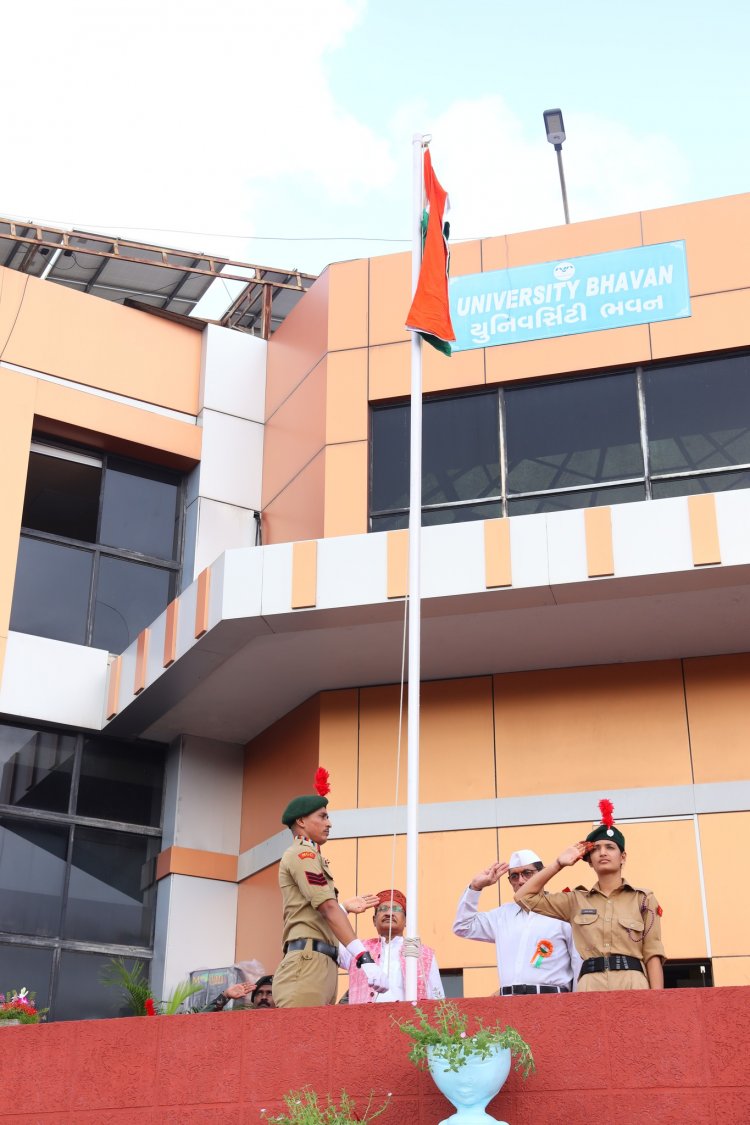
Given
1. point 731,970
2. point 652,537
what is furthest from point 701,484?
point 731,970

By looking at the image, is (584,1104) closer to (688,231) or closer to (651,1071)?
(651,1071)

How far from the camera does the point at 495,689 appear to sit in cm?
1366

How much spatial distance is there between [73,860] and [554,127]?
10.3m

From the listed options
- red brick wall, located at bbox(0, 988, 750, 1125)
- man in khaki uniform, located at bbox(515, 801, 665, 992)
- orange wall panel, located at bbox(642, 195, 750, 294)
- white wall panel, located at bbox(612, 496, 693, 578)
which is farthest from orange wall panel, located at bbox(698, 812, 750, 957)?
red brick wall, located at bbox(0, 988, 750, 1125)

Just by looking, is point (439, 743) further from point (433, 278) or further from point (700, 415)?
point (433, 278)

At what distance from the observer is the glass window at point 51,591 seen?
15.2 metres

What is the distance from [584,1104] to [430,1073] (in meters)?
0.74

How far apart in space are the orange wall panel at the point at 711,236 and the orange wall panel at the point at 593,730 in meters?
3.88

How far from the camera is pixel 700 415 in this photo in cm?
1347

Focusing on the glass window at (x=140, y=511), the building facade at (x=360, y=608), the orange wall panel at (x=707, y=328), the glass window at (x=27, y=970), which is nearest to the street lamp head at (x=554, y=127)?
the building facade at (x=360, y=608)

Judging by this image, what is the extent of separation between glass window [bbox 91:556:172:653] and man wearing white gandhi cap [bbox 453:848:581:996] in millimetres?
8062

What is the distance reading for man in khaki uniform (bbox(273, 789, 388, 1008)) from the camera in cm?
761

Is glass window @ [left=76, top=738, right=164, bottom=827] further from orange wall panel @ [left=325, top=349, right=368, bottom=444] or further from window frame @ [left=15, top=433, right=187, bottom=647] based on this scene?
orange wall panel @ [left=325, top=349, right=368, bottom=444]

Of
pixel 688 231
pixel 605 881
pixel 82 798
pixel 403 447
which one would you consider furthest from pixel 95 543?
pixel 605 881
